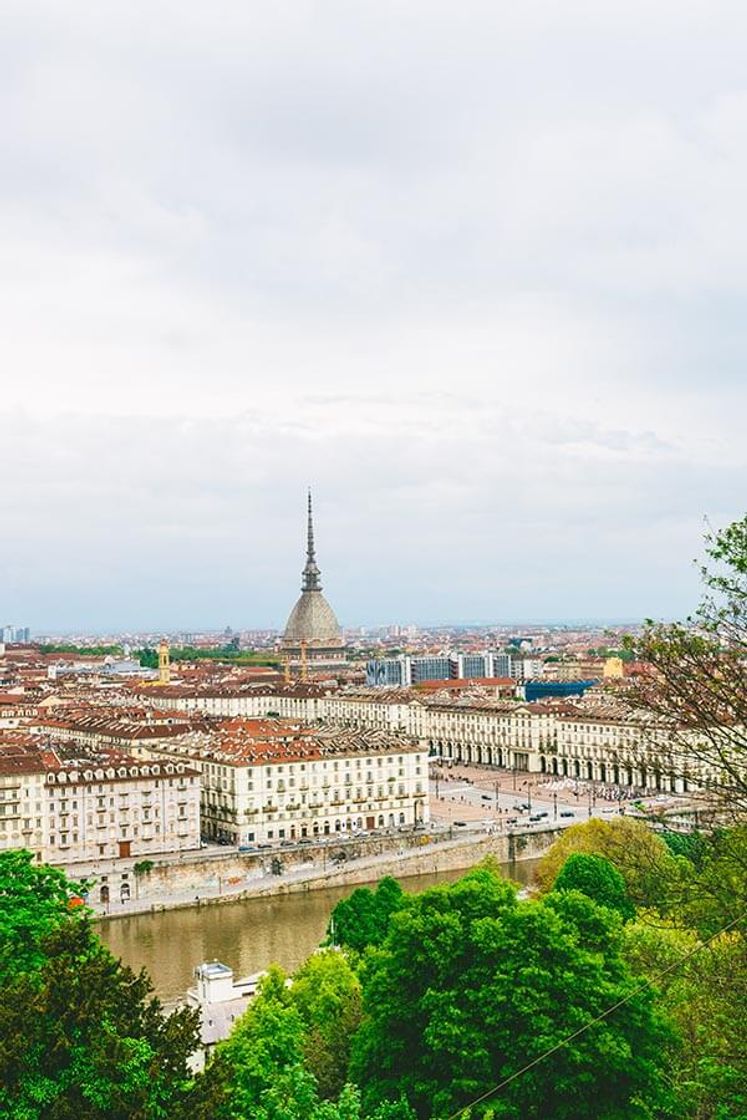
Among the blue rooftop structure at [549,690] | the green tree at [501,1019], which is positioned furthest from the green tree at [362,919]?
the blue rooftop structure at [549,690]

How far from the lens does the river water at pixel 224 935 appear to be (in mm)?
30953

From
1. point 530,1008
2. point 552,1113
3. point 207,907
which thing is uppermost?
point 530,1008

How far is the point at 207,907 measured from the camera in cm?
3809

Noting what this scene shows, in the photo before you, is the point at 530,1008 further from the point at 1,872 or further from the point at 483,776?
the point at 483,776

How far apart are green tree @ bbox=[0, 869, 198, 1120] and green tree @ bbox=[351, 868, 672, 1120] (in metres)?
4.08

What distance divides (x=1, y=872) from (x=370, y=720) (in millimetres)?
64269

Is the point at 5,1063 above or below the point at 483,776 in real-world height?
above

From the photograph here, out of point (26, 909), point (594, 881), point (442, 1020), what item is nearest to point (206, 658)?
point (594, 881)

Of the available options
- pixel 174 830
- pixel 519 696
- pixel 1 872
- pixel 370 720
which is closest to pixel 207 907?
pixel 174 830

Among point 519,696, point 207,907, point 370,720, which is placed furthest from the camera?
point 519,696

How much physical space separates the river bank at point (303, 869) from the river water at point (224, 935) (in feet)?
1.20

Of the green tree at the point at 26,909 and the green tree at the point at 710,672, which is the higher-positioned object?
the green tree at the point at 710,672

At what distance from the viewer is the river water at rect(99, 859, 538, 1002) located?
31.0 m

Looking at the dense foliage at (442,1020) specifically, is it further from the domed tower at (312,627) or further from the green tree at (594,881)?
the domed tower at (312,627)
